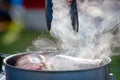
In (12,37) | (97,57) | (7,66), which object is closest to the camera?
(7,66)

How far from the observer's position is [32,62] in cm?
235

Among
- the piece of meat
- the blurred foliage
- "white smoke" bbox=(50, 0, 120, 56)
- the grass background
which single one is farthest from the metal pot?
the grass background

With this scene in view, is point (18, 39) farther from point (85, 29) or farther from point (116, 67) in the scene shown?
point (85, 29)

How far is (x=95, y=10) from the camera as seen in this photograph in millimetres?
4695

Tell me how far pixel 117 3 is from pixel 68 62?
8.46ft

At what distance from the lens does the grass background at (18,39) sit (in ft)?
17.6

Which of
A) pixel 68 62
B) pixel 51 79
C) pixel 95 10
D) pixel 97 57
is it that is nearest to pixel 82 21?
pixel 95 10

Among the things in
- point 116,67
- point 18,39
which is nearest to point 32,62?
point 116,67

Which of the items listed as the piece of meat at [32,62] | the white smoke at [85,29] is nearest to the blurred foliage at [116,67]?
the white smoke at [85,29]

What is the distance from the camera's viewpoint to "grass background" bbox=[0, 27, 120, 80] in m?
5.36

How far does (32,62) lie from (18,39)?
3824 millimetres

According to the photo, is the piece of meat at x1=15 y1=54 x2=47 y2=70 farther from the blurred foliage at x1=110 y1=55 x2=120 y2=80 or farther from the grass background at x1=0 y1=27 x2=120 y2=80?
the grass background at x1=0 y1=27 x2=120 y2=80

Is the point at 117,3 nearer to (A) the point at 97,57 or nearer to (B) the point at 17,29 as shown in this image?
(A) the point at 97,57

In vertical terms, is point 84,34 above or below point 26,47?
above
